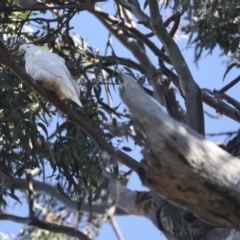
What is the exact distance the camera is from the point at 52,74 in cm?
264

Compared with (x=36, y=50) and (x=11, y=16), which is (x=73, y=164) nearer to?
(x=36, y=50)

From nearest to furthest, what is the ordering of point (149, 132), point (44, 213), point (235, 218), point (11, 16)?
point (149, 132) < point (235, 218) < point (11, 16) < point (44, 213)

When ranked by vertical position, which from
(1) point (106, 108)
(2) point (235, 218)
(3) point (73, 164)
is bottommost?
(2) point (235, 218)

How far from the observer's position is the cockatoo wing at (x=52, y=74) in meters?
2.57

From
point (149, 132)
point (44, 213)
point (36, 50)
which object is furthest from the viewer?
point (44, 213)

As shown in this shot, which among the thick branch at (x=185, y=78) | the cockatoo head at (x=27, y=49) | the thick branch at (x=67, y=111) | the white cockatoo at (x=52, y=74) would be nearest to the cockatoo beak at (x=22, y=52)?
the cockatoo head at (x=27, y=49)

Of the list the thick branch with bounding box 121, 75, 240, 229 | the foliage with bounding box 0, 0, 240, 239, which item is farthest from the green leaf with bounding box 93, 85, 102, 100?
the thick branch with bounding box 121, 75, 240, 229

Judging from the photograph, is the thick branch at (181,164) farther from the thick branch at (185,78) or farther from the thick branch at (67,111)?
the thick branch at (185,78)

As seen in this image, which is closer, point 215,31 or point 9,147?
point 9,147

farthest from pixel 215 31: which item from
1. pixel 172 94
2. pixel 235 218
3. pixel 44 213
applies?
pixel 44 213

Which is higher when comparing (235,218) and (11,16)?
(11,16)

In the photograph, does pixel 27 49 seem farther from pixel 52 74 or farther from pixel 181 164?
pixel 181 164

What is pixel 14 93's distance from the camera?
3266 mm

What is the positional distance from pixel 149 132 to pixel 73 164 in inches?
66.4
